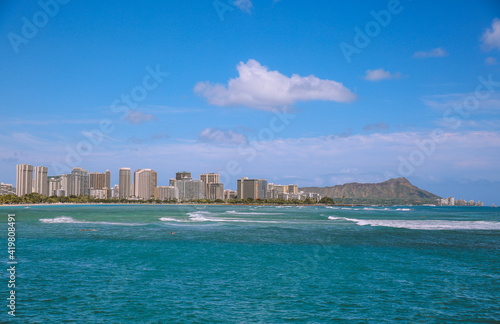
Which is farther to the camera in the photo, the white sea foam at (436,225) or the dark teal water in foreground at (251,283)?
the white sea foam at (436,225)

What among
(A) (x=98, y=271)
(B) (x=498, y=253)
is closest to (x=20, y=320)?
(A) (x=98, y=271)

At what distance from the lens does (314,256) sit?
108 ft

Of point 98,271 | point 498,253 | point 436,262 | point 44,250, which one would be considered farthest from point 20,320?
point 498,253

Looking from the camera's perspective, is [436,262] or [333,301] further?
[436,262]

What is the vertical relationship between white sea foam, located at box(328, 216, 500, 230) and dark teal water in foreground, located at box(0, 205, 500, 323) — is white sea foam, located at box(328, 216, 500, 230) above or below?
below

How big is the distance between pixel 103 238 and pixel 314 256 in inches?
991

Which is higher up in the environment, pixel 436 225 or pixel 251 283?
pixel 251 283

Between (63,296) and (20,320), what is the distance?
3571mm

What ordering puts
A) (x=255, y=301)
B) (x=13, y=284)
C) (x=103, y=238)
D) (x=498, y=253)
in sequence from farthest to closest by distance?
(x=103, y=238) → (x=498, y=253) → (x=13, y=284) → (x=255, y=301)

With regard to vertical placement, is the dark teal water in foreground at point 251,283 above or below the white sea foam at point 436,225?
above

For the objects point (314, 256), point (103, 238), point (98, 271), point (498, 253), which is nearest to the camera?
point (98, 271)

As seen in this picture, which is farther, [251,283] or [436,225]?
[436,225]

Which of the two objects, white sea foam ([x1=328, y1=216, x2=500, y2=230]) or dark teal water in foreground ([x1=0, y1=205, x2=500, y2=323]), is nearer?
dark teal water in foreground ([x1=0, y1=205, x2=500, y2=323])

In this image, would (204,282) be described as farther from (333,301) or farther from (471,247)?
(471,247)
